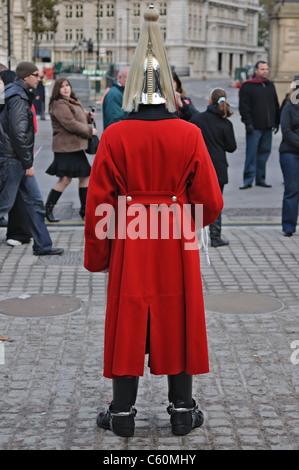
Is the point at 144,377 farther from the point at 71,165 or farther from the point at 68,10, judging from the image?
the point at 68,10

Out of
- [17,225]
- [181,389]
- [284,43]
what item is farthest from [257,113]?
[284,43]

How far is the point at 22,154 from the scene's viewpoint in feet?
28.4

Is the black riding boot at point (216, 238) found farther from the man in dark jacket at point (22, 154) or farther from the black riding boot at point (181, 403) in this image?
the black riding boot at point (181, 403)

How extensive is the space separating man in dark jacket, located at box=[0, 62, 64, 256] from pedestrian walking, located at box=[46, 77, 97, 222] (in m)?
1.54

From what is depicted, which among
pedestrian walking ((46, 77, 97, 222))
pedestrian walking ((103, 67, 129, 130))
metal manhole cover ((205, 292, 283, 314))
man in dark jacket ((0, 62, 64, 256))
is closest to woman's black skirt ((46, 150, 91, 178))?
pedestrian walking ((46, 77, 97, 222))

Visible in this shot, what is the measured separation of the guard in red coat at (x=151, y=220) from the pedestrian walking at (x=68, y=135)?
6170 millimetres

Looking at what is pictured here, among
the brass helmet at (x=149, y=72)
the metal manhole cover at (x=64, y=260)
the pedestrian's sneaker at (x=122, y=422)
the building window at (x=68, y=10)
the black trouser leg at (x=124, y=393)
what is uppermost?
the building window at (x=68, y=10)

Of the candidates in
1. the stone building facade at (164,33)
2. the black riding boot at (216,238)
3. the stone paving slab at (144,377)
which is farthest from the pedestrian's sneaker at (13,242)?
the stone building facade at (164,33)

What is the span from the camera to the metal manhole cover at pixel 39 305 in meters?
6.91

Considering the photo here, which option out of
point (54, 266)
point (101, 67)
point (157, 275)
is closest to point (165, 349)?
point (157, 275)

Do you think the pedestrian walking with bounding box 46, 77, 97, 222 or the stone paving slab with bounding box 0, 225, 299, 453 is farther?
the pedestrian walking with bounding box 46, 77, 97, 222

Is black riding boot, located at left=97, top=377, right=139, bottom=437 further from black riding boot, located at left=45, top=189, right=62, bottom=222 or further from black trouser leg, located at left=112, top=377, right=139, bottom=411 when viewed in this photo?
black riding boot, located at left=45, top=189, right=62, bottom=222

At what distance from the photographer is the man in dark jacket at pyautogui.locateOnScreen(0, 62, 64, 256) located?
852cm
